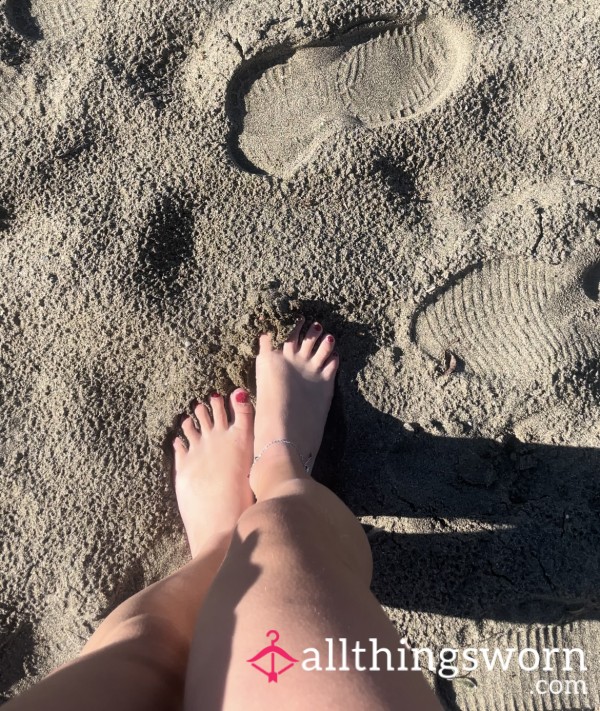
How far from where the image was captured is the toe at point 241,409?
4.42 feet

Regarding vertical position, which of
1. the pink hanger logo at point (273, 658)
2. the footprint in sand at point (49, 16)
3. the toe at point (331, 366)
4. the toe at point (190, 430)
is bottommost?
the pink hanger logo at point (273, 658)

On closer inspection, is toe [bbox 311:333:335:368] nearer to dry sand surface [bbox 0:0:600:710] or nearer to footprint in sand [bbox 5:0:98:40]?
dry sand surface [bbox 0:0:600:710]

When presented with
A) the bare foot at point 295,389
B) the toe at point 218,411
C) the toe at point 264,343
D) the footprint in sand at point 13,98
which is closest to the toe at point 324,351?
the bare foot at point 295,389

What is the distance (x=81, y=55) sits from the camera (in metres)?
1.33

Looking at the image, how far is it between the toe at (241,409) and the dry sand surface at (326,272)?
0.04 m

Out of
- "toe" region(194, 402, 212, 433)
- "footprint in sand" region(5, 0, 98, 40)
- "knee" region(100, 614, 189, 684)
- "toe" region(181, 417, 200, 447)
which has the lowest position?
"knee" region(100, 614, 189, 684)

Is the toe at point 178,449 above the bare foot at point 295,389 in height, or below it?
below

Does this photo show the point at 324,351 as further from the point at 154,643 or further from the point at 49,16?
the point at 49,16

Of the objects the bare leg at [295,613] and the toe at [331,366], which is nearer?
the bare leg at [295,613]

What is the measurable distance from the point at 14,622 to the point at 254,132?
3.95 ft

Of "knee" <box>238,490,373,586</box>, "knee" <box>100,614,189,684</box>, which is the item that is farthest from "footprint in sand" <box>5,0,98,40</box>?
"knee" <box>100,614,189,684</box>

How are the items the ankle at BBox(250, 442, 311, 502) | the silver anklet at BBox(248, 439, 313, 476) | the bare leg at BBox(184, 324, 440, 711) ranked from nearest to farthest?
the bare leg at BBox(184, 324, 440, 711), the ankle at BBox(250, 442, 311, 502), the silver anklet at BBox(248, 439, 313, 476)

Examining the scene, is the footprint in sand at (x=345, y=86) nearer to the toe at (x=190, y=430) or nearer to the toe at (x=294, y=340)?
the toe at (x=294, y=340)

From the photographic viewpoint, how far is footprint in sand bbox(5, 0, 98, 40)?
4.42 ft
